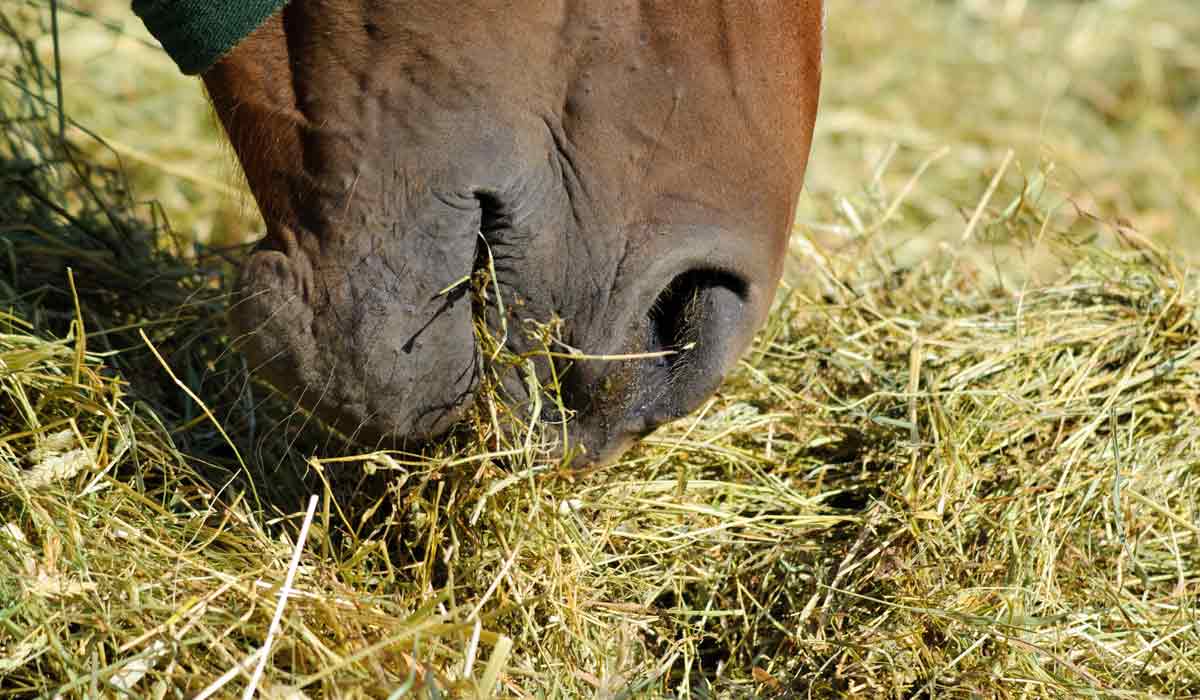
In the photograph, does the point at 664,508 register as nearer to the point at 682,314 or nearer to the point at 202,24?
the point at 682,314

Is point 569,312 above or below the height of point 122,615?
above

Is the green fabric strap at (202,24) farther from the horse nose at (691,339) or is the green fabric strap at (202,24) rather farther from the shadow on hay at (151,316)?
the horse nose at (691,339)

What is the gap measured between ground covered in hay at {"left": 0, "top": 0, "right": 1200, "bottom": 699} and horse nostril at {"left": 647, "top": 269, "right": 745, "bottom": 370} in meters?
0.23

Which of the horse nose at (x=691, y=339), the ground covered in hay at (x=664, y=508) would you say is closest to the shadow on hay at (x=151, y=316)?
the ground covered in hay at (x=664, y=508)

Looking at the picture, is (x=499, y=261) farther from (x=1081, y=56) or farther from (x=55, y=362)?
(x=1081, y=56)

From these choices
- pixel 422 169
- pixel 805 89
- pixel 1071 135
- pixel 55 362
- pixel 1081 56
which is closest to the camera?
pixel 422 169

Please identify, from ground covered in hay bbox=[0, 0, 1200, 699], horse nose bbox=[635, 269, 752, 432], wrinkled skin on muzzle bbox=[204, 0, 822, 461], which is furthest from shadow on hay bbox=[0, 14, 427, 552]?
horse nose bbox=[635, 269, 752, 432]

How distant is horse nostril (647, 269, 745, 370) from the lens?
4.94 ft

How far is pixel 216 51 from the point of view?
4.82 ft

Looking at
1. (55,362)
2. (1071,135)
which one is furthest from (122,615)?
(1071,135)

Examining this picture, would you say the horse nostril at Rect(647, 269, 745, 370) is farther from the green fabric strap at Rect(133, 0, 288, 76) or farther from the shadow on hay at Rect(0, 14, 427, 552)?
the green fabric strap at Rect(133, 0, 288, 76)

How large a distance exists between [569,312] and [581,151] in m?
0.20

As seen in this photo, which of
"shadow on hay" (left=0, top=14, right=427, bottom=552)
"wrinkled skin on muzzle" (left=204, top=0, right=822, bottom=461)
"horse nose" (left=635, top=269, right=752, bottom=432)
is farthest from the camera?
"shadow on hay" (left=0, top=14, right=427, bottom=552)

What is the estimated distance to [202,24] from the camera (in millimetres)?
1462
